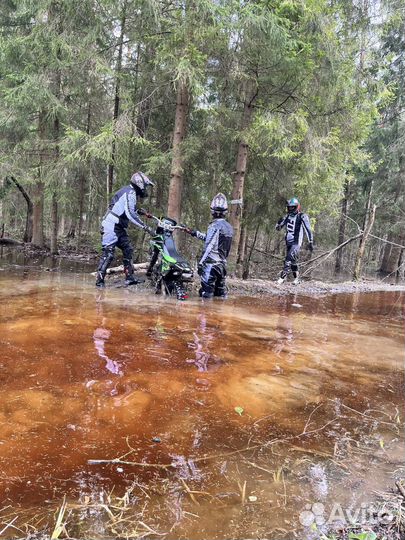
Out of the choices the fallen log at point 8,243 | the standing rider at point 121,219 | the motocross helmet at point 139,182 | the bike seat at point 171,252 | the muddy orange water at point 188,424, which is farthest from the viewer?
the fallen log at point 8,243

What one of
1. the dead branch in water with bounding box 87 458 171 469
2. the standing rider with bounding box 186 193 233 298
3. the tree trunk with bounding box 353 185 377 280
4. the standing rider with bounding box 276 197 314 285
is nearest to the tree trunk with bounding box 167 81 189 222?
the standing rider with bounding box 186 193 233 298

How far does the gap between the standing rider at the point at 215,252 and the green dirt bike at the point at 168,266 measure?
1.11ft

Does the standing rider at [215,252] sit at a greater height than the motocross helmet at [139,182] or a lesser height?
lesser

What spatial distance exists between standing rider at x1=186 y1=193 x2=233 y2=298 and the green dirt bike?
0.34 m

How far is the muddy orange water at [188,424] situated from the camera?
2.04m

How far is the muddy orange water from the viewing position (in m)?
2.04

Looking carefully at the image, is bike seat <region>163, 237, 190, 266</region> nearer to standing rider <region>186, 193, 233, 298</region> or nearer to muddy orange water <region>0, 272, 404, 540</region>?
standing rider <region>186, 193, 233, 298</region>

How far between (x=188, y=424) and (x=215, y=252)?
221 inches

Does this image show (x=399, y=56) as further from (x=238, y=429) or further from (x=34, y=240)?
(x=238, y=429)

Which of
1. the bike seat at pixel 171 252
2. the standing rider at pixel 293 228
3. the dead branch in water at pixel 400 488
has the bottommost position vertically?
the dead branch in water at pixel 400 488

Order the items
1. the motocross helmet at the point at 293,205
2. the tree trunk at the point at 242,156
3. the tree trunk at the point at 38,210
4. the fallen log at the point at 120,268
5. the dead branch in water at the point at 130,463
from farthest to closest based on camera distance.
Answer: the tree trunk at the point at 38,210 → the tree trunk at the point at 242,156 → the motocross helmet at the point at 293,205 → the fallen log at the point at 120,268 → the dead branch in water at the point at 130,463

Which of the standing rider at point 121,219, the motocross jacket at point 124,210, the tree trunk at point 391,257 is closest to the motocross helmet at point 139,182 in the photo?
the standing rider at point 121,219

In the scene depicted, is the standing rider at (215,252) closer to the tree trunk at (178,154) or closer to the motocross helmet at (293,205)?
the tree trunk at (178,154)

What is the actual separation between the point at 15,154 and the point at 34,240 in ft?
15.9
